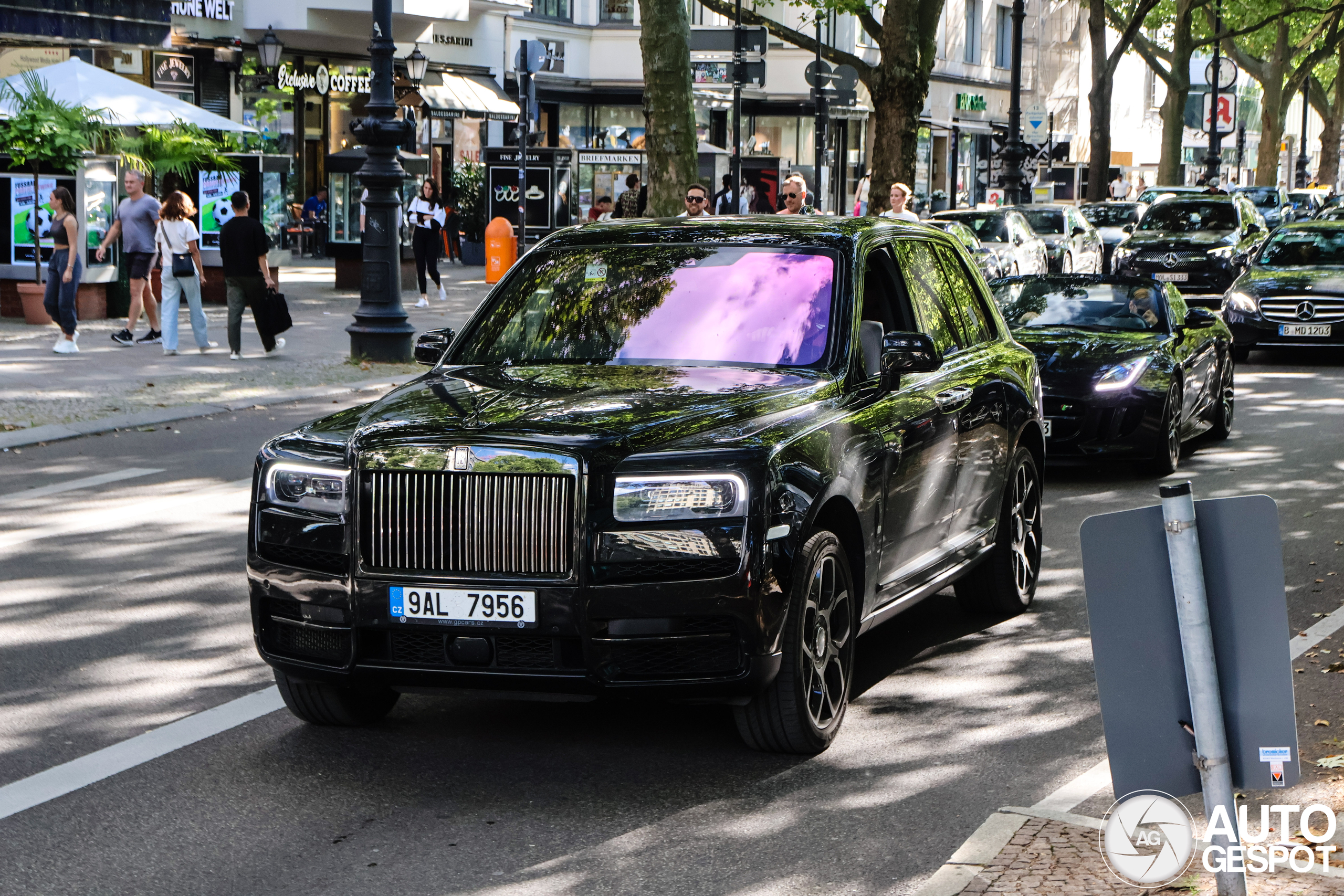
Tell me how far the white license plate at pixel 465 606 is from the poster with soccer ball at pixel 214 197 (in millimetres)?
19604

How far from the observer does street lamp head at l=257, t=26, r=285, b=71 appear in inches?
1414

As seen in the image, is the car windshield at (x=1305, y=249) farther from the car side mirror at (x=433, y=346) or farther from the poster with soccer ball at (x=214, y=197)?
the car side mirror at (x=433, y=346)

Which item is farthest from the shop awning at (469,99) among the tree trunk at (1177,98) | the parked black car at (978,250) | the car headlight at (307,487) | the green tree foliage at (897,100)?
the car headlight at (307,487)

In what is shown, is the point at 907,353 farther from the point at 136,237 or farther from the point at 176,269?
the point at 136,237

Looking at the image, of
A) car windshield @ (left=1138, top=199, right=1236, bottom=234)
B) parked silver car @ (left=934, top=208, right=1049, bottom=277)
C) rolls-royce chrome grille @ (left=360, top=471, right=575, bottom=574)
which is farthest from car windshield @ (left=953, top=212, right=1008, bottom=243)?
rolls-royce chrome grille @ (left=360, top=471, right=575, bottom=574)

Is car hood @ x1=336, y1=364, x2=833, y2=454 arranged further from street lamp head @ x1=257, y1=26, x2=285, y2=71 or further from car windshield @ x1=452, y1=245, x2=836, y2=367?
street lamp head @ x1=257, y1=26, x2=285, y2=71

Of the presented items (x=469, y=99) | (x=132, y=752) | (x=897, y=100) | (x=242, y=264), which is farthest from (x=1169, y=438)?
(x=469, y=99)

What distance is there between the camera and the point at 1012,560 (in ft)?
27.0

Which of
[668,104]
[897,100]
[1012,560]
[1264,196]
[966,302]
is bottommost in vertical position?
[1012,560]

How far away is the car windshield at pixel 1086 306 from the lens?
13742 mm

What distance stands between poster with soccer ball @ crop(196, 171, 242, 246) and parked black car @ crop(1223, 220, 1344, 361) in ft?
41.9

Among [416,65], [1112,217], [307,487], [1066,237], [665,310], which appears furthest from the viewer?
[1112,217]

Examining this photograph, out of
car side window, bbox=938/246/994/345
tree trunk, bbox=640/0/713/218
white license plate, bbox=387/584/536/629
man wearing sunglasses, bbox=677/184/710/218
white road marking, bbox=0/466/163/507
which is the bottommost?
white road marking, bbox=0/466/163/507

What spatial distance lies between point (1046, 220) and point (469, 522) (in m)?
26.1
